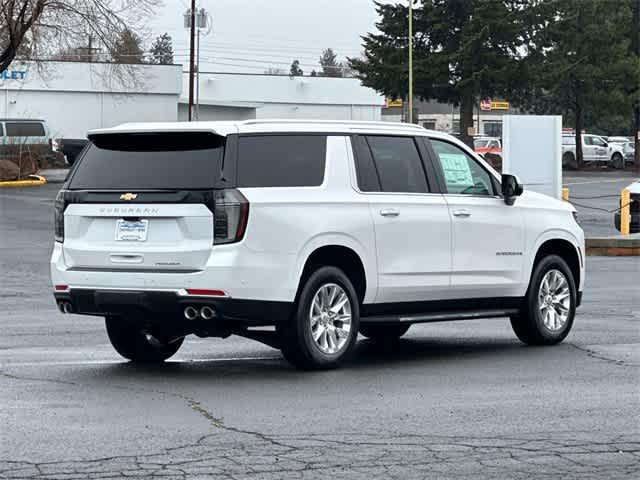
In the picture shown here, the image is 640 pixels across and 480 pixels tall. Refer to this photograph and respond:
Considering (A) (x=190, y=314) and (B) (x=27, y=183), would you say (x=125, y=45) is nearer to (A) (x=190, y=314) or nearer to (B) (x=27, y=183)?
(B) (x=27, y=183)

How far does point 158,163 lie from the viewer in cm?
1047

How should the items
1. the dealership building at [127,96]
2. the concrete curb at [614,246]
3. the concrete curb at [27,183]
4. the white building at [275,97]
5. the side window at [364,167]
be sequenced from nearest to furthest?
the side window at [364,167], the concrete curb at [614,246], the concrete curb at [27,183], the dealership building at [127,96], the white building at [275,97]

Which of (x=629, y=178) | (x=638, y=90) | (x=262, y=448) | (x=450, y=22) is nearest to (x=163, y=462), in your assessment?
(x=262, y=448)

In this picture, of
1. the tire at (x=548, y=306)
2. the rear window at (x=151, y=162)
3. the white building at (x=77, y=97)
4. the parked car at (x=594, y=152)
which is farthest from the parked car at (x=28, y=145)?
the rear window at (x=151, y=162)

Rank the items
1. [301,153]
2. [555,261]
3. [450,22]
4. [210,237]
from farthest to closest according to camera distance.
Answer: [450,22] < [555,261] < [301,153] < [210,237]

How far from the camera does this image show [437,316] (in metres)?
11.6

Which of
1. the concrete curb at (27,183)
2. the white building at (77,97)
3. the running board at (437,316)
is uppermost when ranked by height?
the white building at (77,97)

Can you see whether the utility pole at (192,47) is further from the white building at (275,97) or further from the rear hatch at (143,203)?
the rear hatch at (143,203)

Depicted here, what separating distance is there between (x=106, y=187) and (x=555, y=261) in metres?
4.23

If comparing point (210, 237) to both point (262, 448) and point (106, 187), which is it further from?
point (262, 448)

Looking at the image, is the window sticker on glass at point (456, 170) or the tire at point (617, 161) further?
the tire at point (617, 161)

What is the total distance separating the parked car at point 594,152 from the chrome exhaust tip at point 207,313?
68.8m

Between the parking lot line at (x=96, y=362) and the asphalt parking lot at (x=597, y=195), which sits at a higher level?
the asphalt parking lot at (x=597, y=195)

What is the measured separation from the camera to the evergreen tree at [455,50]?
225 ft
